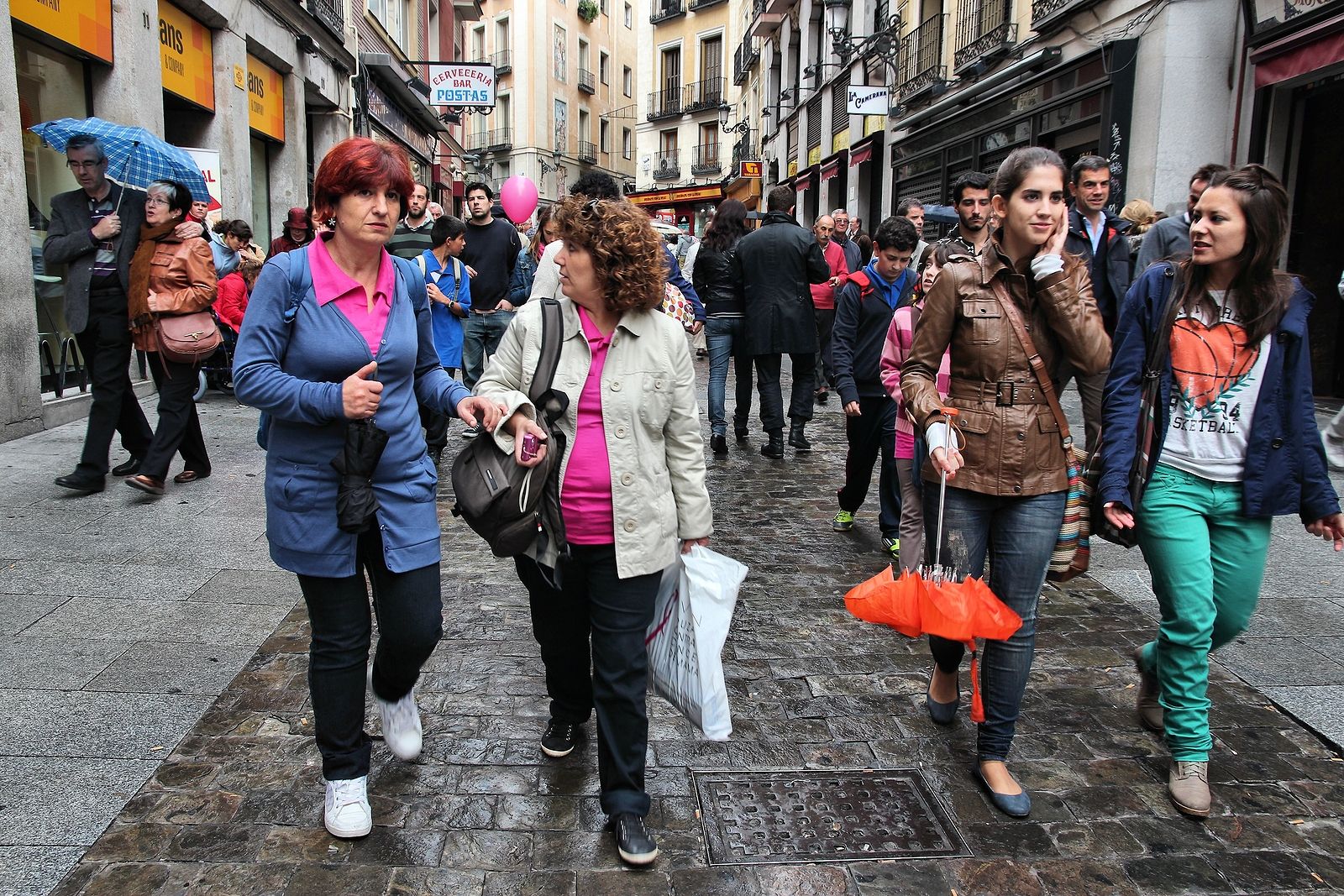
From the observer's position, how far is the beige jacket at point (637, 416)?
9.38 ft

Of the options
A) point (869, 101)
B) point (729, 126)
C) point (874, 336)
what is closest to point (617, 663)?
point (874, 336)

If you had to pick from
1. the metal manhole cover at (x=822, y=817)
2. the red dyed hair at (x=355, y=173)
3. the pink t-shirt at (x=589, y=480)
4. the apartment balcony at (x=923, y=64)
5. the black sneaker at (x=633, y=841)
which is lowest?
the metal manhole cover at (x=822, y=817)

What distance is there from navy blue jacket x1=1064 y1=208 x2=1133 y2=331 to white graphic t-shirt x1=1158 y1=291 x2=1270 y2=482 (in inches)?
85.2

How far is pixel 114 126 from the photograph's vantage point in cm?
671

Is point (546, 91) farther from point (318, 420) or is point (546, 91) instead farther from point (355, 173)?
point (318, 420)

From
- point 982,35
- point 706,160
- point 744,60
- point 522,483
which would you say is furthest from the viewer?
point 706,160

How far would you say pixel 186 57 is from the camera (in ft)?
38.9

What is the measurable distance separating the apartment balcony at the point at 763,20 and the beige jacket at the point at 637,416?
32.3 meters

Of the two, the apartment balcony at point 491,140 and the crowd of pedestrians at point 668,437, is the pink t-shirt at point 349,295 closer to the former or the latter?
the crowd of pedestrians at point 668,437

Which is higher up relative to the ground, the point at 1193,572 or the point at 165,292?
the point at 165,292

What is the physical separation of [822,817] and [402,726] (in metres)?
1.29

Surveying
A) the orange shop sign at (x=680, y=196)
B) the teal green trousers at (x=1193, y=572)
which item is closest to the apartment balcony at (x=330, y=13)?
the teal green trousers at (x=1193, y=572)

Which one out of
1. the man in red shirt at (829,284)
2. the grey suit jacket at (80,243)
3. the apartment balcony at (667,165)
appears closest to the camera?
the grey suit jacket at (80,243)

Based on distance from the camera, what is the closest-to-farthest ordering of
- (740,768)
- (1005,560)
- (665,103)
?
(1005,560), (740,768), (665,103)
